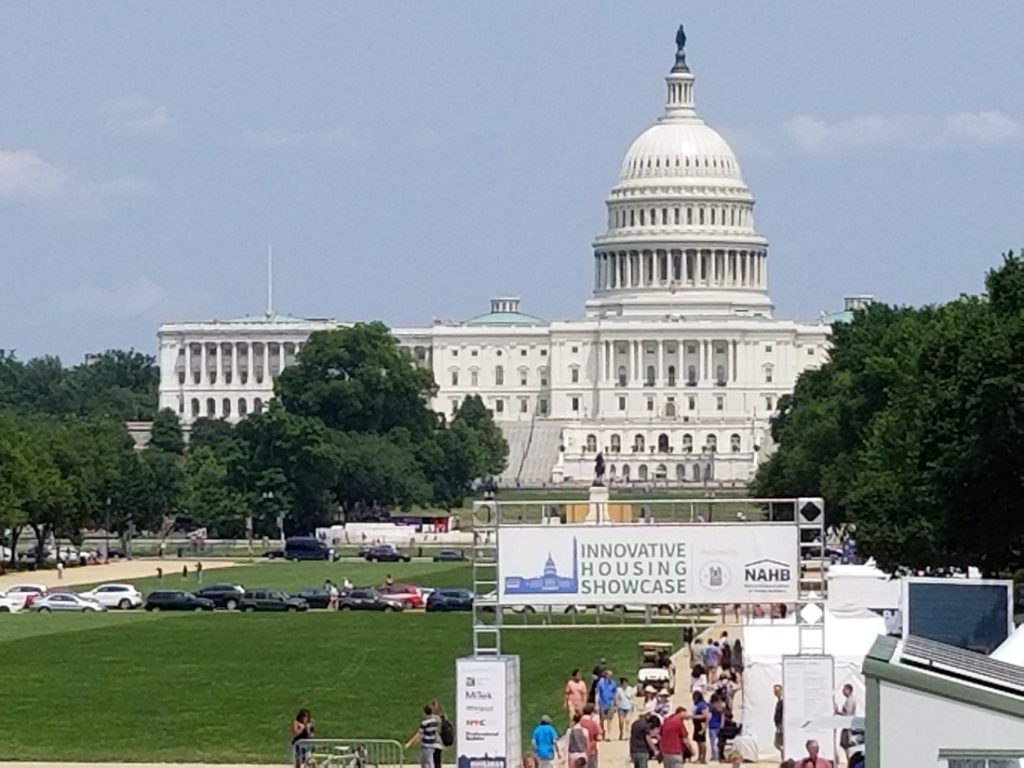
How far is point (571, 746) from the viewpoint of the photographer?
33.8 metres

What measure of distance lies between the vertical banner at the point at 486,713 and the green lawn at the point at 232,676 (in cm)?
554

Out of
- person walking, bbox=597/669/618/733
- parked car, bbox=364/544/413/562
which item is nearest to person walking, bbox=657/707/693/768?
person walking, bbox=597/669/618/733

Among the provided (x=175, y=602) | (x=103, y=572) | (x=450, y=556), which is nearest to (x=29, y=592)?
(x=175, y=602)

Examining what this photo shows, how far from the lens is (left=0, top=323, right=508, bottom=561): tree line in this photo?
107625 mm

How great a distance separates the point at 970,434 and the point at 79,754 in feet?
64.2

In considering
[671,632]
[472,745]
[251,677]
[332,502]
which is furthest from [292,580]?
[472,745]

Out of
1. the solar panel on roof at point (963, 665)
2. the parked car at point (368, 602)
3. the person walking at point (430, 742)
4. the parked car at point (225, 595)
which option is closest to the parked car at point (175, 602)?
the parked car at point (225, 595)

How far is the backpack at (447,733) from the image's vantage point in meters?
35.4

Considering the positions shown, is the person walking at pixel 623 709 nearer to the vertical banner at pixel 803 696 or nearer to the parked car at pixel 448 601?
the vertical banner at pixel 803 696

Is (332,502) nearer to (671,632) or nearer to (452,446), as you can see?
(452,446)

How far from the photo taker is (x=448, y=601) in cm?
7681

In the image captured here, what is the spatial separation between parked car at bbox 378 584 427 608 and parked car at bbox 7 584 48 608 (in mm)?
9157

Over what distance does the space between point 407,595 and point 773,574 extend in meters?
45.4

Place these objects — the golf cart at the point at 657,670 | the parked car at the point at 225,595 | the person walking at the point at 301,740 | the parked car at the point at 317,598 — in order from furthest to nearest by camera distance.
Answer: the parked car at the point at 317,598 → the parked car at the point at 225,595 → the golf cart at the point at 657,670 → the person walking at the point at 301,740
